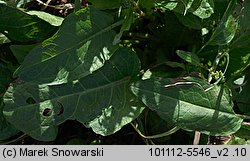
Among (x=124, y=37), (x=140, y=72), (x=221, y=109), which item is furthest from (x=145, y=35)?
(x=221, y=109)

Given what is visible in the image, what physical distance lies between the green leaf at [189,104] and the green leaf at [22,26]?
1.20ft

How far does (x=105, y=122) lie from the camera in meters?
1.46

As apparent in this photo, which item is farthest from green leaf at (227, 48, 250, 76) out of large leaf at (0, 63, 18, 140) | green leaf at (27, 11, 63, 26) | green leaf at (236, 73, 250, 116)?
large leaf at (0, 63, 18, 140)

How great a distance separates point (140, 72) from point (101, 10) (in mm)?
219

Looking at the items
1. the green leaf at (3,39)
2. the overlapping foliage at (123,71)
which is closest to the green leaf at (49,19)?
the overlapping foliage at (123,71)

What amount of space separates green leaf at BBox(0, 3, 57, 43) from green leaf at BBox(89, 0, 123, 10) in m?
0.18

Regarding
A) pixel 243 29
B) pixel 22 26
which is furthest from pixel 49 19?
pixel 243 29

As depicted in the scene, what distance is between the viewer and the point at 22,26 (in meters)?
1.56

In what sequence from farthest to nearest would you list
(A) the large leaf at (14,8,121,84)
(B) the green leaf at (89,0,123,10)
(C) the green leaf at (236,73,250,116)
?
1. (C) the green leaf at (236,73,250,116)
2. (B) the green leaf at (89,0,123,10)
3. (A) the large leaf at (14,8,121,84)

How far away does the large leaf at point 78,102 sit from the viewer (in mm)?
1466

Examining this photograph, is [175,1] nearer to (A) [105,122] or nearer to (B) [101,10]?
(B) [101,10]

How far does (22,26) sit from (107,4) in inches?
10.8

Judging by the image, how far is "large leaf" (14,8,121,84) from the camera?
138 centimetres

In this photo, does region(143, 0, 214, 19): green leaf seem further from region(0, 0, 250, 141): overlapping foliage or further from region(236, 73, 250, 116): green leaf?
region(236, 73, 250, 116): green leaf
